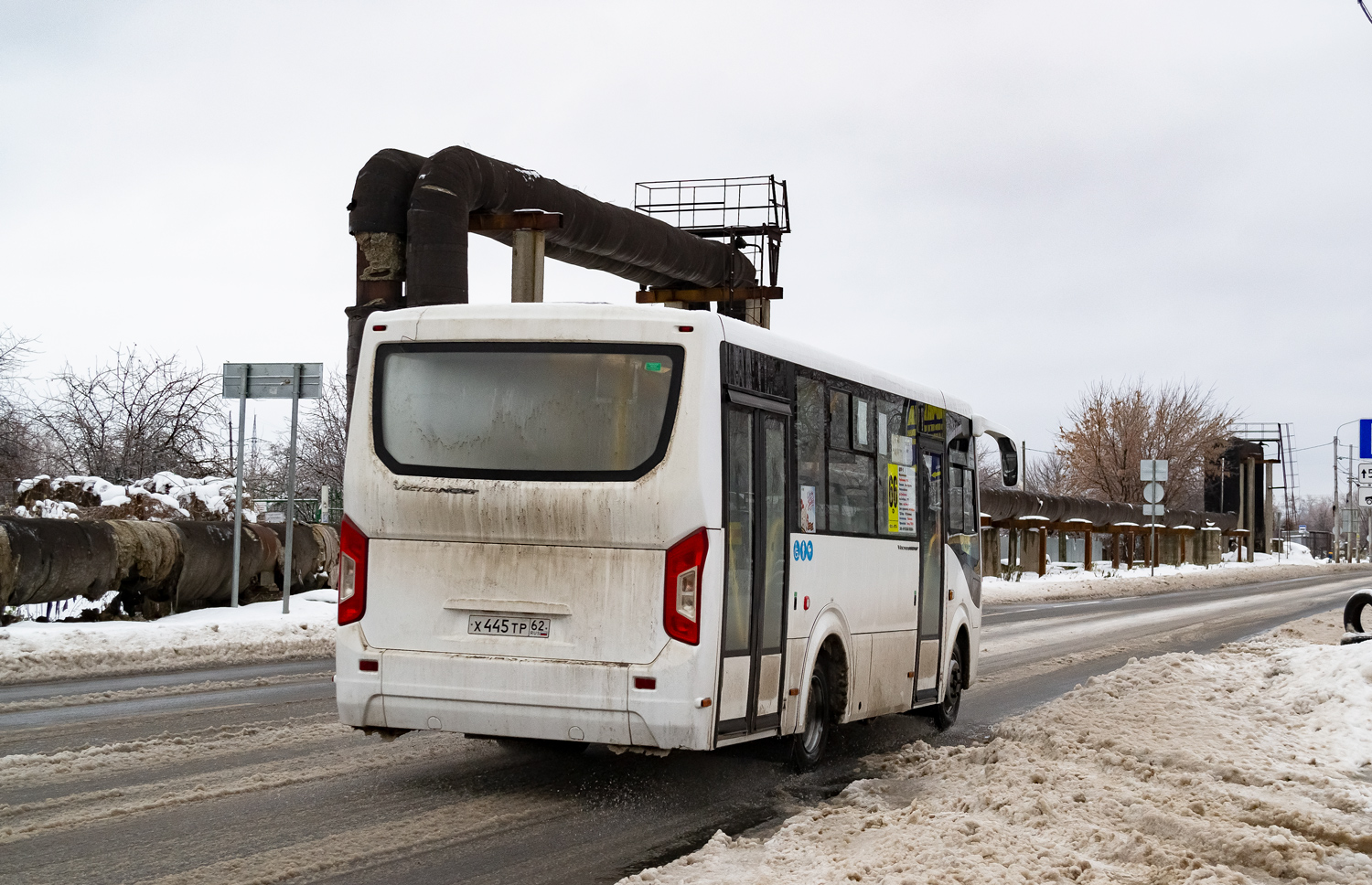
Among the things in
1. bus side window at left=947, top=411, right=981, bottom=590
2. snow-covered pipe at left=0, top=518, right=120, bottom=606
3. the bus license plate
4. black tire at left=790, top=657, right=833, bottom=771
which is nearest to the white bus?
the bus license plate

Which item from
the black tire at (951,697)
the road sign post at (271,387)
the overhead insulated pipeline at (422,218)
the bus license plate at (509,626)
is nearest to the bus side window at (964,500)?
the black tire at (951,697)

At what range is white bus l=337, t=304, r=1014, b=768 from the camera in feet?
23.7

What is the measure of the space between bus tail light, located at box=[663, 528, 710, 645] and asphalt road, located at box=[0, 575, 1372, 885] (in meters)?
1.04

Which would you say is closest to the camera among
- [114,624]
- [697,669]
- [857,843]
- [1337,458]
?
[857,843]

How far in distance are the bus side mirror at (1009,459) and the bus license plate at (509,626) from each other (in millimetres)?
7632

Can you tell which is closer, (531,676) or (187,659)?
(531,676)

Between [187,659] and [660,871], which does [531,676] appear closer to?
[660,871]

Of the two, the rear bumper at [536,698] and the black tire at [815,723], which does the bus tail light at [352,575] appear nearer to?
the rear bumper at [536,698]

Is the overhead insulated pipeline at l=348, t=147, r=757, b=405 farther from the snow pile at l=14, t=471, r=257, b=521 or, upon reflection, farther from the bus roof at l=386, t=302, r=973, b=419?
the bus roof at l=386, t=302, r=973, b=419

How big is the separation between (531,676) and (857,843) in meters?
1.93

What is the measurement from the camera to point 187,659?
14.8 m

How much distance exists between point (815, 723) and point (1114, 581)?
3877cm

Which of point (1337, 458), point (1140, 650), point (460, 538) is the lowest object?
point (1140, 650)

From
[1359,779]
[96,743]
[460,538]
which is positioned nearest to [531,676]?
[460,538]
